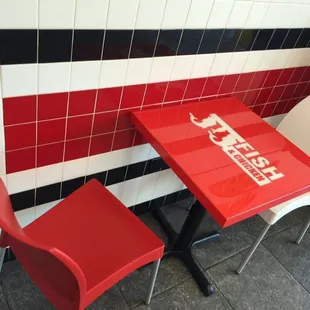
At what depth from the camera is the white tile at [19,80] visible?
1.03 metres

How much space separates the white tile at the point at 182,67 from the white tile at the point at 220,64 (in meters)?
0.13

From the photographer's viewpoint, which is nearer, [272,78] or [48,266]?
[48,266]

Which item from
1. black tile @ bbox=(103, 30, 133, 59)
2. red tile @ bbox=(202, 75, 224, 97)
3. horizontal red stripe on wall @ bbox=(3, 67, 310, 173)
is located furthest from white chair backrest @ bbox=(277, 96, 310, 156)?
black tile @ bbox=(103, 30, 133, 59)

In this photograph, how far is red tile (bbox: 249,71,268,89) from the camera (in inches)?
69.3

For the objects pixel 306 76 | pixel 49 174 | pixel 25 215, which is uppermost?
pixel 306 76

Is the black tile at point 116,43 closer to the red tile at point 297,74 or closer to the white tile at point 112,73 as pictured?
the white tile at point 112,73

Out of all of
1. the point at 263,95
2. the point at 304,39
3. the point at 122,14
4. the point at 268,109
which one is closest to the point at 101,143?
the point at 122,14

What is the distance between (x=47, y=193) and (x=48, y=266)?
0.58 meters

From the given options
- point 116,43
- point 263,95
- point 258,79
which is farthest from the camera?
point 263,95

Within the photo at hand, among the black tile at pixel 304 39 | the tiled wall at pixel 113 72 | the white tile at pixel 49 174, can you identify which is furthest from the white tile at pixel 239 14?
the white tile at pixel 49 174

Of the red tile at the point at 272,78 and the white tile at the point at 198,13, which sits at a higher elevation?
the white tile at the point at 198,13

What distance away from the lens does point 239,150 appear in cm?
137

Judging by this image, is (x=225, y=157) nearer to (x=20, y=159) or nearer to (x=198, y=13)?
(x=198, y=13)

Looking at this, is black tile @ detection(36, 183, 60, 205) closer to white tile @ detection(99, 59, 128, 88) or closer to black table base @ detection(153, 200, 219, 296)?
white tile @ detection(99, 59, 128, 88)
